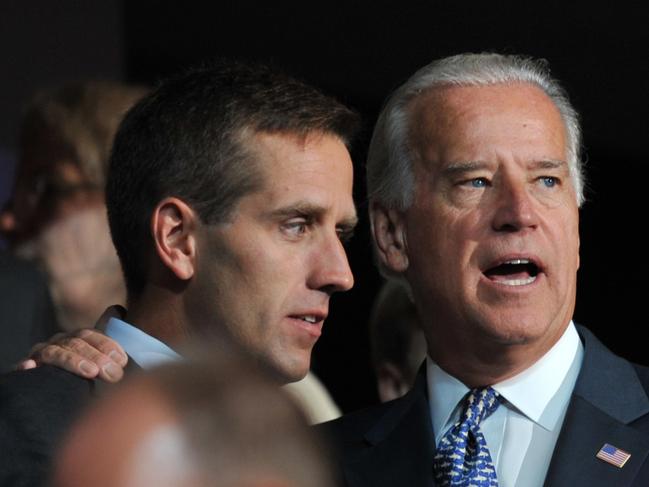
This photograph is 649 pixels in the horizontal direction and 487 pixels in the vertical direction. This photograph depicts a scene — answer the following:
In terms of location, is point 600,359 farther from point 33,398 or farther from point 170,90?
point 33,398

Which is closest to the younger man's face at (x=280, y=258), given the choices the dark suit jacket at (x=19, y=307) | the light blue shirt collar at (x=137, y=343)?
the light blue shirt collar at (x=137, y=343)

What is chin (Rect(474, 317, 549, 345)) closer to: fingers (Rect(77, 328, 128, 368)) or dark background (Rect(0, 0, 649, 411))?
fingers (Rect(77, 328, 128, 368))

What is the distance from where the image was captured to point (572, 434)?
2.61 metres

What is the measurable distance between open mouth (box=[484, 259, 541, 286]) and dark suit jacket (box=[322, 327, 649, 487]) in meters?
0.18

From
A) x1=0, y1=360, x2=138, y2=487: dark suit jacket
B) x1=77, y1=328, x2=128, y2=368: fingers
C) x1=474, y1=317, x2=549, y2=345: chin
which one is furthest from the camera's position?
x1=474, y1=317, x2=549, y2=345: chin

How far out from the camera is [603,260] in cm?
516

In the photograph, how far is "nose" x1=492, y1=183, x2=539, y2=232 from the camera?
271 centimetres

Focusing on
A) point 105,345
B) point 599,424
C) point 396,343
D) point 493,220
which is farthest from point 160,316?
point 396,343

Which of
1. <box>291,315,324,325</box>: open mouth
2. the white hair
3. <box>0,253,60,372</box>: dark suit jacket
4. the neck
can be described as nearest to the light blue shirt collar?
the neck

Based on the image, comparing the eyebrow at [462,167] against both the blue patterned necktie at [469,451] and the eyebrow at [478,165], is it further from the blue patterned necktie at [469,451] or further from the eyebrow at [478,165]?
A: the blue patterned necktie at [469,451]

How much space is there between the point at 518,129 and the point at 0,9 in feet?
7.51

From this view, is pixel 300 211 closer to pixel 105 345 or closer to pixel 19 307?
pixel 105 345

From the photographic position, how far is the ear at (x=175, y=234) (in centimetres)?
251

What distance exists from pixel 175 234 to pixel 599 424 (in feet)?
2.77
